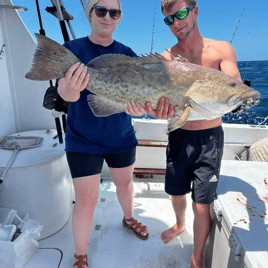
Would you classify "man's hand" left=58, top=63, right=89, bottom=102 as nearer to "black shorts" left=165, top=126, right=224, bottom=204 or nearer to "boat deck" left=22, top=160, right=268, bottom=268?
"black shorts" left=165, top=126, right=224, bottom=204

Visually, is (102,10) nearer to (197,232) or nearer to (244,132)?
(197,232)

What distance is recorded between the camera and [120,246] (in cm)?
273

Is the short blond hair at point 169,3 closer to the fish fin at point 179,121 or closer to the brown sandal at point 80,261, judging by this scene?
the fish fin at point 179,121

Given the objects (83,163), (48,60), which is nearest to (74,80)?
(48,60)

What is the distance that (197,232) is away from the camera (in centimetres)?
226

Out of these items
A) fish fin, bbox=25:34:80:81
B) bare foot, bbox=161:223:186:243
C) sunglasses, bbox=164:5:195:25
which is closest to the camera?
fish fin, bbox=25:34:80:81

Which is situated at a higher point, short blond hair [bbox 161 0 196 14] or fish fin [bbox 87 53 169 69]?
short blond hair [bbox 161 0 196 14]

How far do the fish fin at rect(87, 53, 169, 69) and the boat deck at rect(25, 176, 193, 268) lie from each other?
1934 millimetres

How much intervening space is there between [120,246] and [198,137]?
1.50m

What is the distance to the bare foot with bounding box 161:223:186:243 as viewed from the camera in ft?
9.15

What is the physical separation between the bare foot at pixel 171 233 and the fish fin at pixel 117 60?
1.95 metres

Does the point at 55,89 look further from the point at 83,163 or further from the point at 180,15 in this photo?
the point at 180,15

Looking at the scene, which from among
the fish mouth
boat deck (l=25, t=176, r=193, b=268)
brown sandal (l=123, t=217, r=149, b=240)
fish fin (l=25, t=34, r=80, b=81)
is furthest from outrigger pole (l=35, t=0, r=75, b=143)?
the fish mouth

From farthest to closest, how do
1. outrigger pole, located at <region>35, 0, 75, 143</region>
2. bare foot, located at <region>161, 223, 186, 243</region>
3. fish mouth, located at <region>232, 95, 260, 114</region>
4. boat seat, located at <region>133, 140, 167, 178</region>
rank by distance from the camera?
boat seat, located at <region>133, 140, 167, 178</region> < bare foot, located at <region>161, 223, 186, 243</region> < outrigger pole, located at <region>35, 0, 75, 143</region> < fish mouth, located at <region>232, 95, 260, 114</region>
